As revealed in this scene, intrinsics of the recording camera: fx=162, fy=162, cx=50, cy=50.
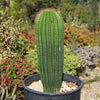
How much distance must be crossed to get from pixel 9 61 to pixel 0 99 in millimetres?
1010

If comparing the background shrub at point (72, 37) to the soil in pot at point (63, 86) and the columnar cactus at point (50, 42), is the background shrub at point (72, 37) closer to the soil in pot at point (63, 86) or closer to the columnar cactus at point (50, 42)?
the soil in pot at point (63, 86)

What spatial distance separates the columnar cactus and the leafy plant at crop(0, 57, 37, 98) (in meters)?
0.95

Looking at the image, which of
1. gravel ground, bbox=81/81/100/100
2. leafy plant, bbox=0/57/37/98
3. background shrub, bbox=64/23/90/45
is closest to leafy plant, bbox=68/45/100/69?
background shrub, bbox=64/23/90/45

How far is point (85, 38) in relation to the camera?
562 cm

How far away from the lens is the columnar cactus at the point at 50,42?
1.97m

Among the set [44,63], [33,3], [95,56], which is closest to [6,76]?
[44,63]

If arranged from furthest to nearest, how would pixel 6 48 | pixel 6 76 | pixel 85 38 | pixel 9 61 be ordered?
pixel 85 38 → pixel 6 48 → pixel 9 61 → pixel 6 76

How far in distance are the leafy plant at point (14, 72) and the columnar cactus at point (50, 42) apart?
953 millimetres

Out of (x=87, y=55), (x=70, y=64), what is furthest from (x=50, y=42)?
(x=87, y=55)

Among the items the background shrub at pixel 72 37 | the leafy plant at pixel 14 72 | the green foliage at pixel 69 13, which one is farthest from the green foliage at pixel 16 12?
the leafy plant at pixel 14 72

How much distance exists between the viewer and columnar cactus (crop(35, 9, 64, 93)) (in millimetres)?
1971

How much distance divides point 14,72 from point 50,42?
1.30 meters

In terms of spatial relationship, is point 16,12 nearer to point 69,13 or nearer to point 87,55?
point 69,13

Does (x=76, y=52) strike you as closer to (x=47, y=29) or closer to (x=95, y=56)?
(x=95, y=56)
